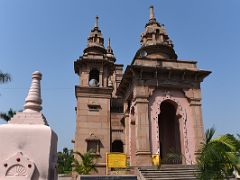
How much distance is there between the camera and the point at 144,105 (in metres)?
20.9

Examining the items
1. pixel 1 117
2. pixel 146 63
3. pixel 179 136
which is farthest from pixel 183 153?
pixel 1 117

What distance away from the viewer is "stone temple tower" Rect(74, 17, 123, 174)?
25.3m

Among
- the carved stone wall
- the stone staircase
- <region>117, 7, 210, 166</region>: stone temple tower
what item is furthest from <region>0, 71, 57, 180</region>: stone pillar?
the carved stone wall

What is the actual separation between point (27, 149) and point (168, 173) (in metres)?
12.4

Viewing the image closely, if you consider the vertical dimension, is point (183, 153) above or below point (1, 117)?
below

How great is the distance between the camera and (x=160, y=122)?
25688 mm

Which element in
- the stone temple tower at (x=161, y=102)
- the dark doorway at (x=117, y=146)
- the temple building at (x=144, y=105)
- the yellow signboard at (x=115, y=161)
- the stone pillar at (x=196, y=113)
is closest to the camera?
the yellow signboard at (x=115, y=161)

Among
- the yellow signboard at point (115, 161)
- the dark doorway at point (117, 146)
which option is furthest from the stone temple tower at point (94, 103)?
the yellow signboard at point (115, 161)

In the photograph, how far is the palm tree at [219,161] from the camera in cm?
1087

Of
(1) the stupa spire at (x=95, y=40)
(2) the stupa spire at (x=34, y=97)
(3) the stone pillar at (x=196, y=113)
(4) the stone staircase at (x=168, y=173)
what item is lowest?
(4) the stone staircase at (x=168, y=173)

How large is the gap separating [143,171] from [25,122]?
11529mm

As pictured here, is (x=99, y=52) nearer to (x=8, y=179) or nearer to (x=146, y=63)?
(x=146, y=63)

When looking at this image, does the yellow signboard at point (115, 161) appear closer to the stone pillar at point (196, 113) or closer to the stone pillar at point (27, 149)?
the stone pillar at point (196, 113)

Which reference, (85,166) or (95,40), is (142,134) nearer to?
(85,166)
